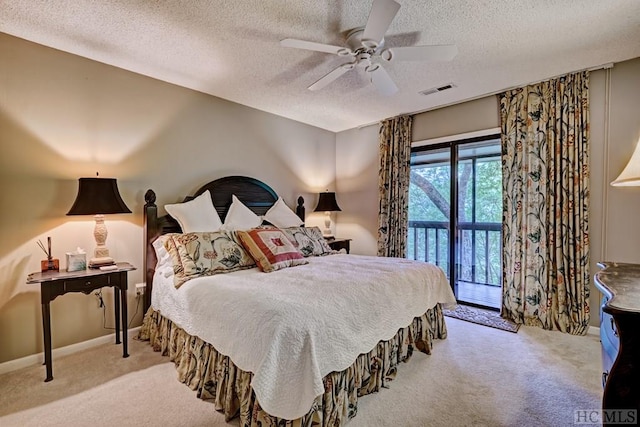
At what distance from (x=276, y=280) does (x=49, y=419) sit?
1538mm

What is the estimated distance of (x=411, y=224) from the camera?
14.8 ft

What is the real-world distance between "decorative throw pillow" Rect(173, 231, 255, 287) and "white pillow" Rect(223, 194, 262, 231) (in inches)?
22.5

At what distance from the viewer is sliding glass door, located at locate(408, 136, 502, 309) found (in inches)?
150

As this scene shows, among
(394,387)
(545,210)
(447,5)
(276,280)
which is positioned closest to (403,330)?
(394,387)

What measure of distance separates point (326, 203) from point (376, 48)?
2629 millimetres

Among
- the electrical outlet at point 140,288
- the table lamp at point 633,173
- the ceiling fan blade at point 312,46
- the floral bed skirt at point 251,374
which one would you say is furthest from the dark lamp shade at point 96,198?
the table lamp at point 633,173

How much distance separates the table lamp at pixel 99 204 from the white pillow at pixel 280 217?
1663mm

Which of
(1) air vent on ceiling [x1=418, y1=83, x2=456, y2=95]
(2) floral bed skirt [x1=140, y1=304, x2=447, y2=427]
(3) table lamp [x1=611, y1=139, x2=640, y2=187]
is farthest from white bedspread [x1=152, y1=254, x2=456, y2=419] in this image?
(1) air vent on ceiling [x1=418, y1=83, x2=456, y2=95]

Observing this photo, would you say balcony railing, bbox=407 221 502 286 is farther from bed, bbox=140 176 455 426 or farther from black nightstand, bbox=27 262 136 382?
black nightstand, bbox=27 262 136 382

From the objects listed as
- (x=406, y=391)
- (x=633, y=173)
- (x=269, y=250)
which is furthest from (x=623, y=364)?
(x=269, y=250)

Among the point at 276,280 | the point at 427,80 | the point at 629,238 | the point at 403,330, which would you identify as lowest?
the point at 403,330

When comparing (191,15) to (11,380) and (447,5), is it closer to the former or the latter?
(447,5)

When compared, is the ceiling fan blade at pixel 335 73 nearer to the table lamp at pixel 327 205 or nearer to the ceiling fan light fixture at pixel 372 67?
the ceiling fan light fixture at pixel 372 67

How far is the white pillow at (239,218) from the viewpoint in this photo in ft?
10.9
